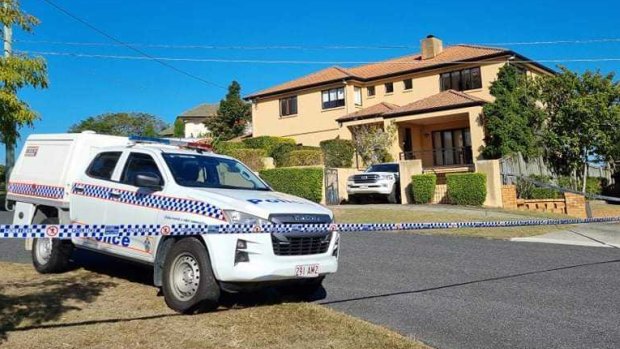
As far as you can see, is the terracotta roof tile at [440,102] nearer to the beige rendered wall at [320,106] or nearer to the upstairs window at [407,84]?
the beige rendered wall at [320,106]

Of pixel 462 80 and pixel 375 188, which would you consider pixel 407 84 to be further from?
pixel 375 188

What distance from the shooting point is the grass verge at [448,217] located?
534 inches

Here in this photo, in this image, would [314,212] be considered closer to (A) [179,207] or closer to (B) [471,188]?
(A) [179,207]

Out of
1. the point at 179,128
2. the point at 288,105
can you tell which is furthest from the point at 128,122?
the point at 288,105

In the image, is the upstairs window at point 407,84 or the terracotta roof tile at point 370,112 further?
the upstairs window at point 407,84

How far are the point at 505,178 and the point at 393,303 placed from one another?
15989 millimetres

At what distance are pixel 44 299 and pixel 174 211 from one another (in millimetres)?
1944

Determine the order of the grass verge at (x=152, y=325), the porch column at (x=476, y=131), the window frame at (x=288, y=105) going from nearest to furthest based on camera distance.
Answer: the grass verge at (x=152, y=325) → the porch column at (x=476, y=131) → the window frame at (x=288, y=105)

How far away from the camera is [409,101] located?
34062 millimetres

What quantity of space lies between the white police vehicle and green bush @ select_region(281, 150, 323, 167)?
3384mm

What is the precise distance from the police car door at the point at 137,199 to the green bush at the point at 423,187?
1572cm

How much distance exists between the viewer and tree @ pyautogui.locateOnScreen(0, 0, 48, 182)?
577cm

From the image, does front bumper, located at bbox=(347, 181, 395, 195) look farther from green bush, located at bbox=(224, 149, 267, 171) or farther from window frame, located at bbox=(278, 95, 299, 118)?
window frame, located at bbox=(278, 95, 299, 118)

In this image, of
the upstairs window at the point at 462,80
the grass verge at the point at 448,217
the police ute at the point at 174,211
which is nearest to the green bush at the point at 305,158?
the grass verge at the point at 448,217
